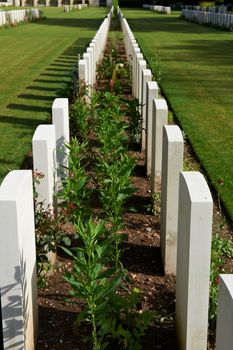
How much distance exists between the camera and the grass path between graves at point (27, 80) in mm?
7671

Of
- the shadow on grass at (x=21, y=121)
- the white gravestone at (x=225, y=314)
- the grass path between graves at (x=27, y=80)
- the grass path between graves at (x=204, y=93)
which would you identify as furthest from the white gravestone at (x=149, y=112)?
the white gravestone at (x=225, y=314)

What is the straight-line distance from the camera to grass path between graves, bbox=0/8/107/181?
767 centimetres

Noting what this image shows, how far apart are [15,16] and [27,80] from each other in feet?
73.1

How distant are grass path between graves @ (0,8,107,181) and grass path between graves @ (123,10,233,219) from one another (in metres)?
2.01

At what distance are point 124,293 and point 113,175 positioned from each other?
1.00 meters

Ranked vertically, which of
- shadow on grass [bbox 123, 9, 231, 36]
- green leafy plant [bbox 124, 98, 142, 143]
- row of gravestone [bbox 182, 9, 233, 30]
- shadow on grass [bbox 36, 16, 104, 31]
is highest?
green leafy plant [bbox 124, 98, 142, 143]

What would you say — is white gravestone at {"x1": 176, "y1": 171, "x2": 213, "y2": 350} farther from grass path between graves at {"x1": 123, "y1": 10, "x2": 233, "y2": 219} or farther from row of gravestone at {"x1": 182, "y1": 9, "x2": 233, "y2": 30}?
row of gravestone at {"x1": 182, "y1": 9, "x2": 233, "y2": 30}

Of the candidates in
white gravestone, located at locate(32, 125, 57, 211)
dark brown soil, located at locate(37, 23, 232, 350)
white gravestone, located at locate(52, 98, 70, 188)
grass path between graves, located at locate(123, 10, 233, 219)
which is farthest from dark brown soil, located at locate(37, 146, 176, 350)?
grass path between graves, located at locate(123, 10, 233, 219)

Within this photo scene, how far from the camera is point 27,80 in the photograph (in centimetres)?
1333

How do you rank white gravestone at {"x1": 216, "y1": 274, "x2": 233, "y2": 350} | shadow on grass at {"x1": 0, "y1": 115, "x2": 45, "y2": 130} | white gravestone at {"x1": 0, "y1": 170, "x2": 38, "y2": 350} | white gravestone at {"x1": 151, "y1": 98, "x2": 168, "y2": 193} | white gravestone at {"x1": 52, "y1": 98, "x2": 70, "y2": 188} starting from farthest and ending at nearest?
1. shadow on grass at {"x1": 0, "y1": 115, "x2": 45, "y2": 130}
2. white gravestone at {"x1": 151, "y1": 98, "x2": 168, "y2": 193}
3. white gravestone at {"x1": 52, "y1": 98, "x2": 70, "y2": 188}
4. white gravestone at {"x1": 0, "y1": 170, "x2": 38, "y2": 350}
5. white gravestone at {"x1": 216, "y1": 274, "x2": 233, "y2": 350}

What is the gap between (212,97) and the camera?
11172mm

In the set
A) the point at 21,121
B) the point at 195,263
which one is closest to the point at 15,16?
the point at 21,121

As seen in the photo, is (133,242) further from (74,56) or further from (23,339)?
(74,56)

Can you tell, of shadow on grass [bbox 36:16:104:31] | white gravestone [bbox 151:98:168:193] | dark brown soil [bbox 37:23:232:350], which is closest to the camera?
dark brown soil [bbox 37:23:232:350]
